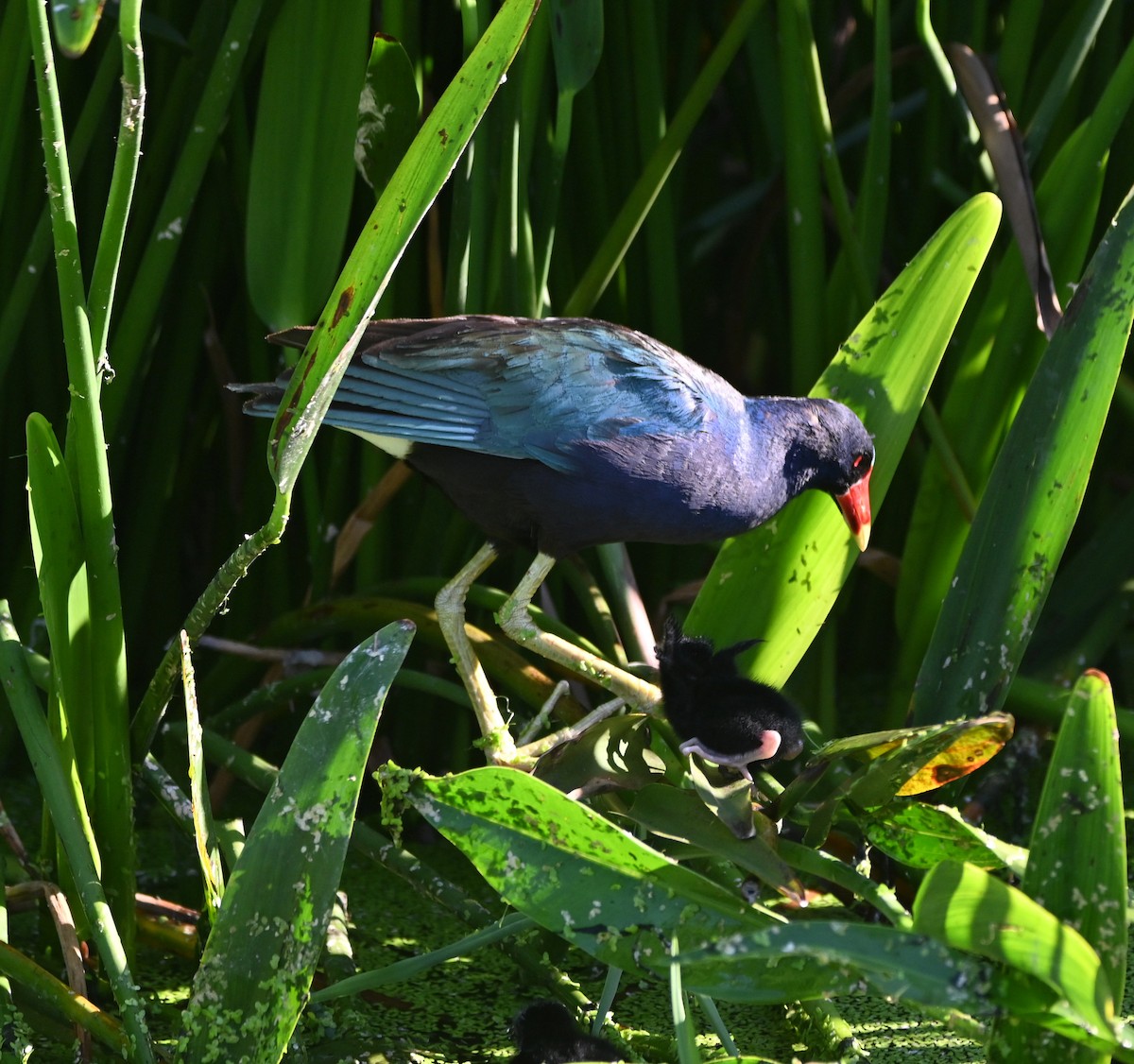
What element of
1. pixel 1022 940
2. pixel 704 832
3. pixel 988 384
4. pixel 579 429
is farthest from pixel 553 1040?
pixel 988 384

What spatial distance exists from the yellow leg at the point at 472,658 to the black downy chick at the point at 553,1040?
0.26 meters

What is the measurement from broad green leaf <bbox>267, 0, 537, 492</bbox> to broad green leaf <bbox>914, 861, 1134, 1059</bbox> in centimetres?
52

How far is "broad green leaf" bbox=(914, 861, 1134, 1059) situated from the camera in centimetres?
81

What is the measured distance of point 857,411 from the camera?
1.41m

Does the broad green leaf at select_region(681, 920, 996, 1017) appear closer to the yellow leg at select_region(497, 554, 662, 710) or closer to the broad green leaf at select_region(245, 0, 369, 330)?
the yellow leg at select_region(497, 554, 662, 710)

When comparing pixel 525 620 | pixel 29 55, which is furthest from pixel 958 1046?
pixel 29 55

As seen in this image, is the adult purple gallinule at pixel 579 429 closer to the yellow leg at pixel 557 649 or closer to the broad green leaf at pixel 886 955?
the yellow leg at pixel 557 649

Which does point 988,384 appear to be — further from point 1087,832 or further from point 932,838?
point 1087,832

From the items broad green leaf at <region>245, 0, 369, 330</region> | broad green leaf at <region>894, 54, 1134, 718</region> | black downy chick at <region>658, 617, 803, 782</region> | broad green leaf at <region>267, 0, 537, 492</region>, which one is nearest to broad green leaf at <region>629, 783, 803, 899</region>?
black downy chick at <region>658, 617, 803, 782</region>

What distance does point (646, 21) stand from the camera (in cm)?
154

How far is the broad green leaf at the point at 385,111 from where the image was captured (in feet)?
4.26

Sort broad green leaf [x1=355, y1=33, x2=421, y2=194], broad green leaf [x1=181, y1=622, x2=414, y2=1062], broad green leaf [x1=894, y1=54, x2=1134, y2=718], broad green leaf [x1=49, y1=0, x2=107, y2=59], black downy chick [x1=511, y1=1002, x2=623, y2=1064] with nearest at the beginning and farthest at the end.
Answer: broad green leaf [x1=49, y1=0, x2=107, y2=59]
broad green leaf [x1=181, y1=622, x2=414, y2=1062]
black downy chick [x1=511, y1=1002, x2=623, y2=1064]
broad green leaf [x1=355, y1=33, x2=421, y2=194]
broad green leaf [x1=894, y1=54, x2=1134, y2=718]

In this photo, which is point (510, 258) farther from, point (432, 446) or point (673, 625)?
point (673, 625)

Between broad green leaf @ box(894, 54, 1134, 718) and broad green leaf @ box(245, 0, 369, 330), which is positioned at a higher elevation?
broad green leaf @ box(245, 0, 369, 330)
